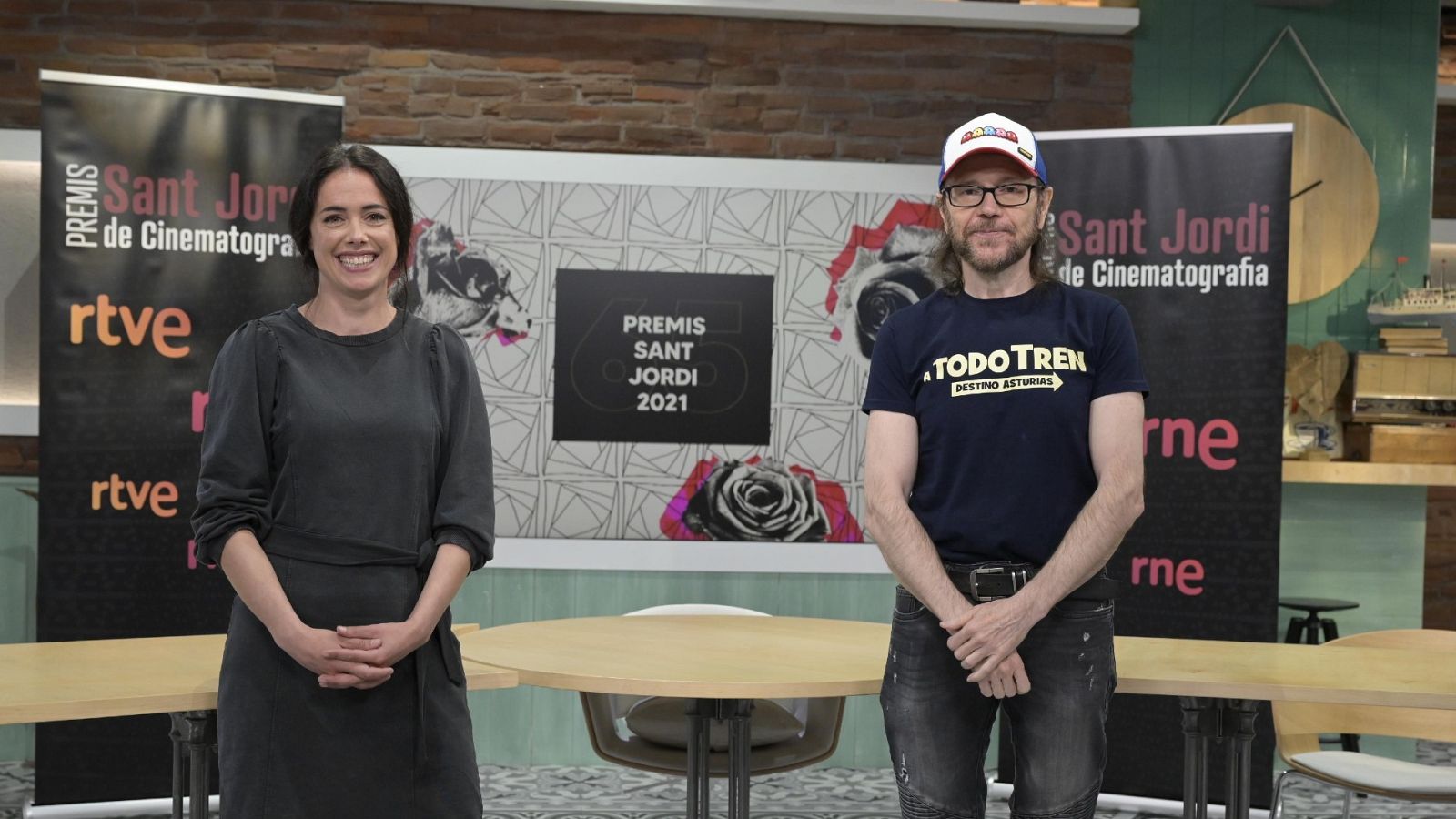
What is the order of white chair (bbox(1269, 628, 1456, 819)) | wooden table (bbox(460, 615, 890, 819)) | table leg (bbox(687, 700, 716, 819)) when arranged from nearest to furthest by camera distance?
1. wooden table (bbox(460, 615, 890, 819))
2. table leg (bbox(687, 700, 716, 819))
3. white chair (bbox(1269, 628, 1456, 819))

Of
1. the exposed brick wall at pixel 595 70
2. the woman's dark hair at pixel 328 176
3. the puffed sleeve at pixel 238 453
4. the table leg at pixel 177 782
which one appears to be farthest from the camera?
the exposed brick wall at pixel 595 70

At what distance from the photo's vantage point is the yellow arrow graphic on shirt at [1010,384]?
7.61ft

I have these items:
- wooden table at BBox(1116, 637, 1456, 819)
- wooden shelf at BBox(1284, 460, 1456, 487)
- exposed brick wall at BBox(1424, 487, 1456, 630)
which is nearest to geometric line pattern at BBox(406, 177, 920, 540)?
wooden shelf at BBox(1284, 460, 1456, 487)

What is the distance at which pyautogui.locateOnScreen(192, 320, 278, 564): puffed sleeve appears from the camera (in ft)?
6.74

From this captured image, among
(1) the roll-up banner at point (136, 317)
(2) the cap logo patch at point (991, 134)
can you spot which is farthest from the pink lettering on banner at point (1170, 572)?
(1) the roll-up banner at point (136, 317)

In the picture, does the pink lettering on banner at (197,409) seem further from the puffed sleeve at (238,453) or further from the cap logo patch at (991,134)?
the cap logo patch at (991,134)

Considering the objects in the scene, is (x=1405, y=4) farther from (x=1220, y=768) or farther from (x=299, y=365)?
(x=299, y=365)

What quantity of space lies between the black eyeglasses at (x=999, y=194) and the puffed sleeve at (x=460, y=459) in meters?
0.91

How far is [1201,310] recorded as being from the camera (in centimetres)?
445

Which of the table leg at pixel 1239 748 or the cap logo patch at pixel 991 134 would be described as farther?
the table leg at pixel 1239 748

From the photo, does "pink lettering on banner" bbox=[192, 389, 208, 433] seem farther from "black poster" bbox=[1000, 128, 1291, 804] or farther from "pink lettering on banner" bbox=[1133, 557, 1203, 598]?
"pink lettering on banner" bbox=[1133, 557, 1203, 598]

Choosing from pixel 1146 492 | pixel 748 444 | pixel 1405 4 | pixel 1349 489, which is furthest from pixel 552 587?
pixel 1405 4

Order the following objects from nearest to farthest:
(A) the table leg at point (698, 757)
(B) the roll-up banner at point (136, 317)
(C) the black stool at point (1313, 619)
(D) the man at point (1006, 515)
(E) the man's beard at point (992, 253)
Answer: (D) the man at point (1006, 515) < (E) the man's beard at point (992, 253) < (A) the table leg at point (698, 757) < (B) the roll-up banner at point (136, 317) < (C) the black stool at point (1313, 619)

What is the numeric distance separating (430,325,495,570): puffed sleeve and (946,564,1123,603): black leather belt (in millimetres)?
791
